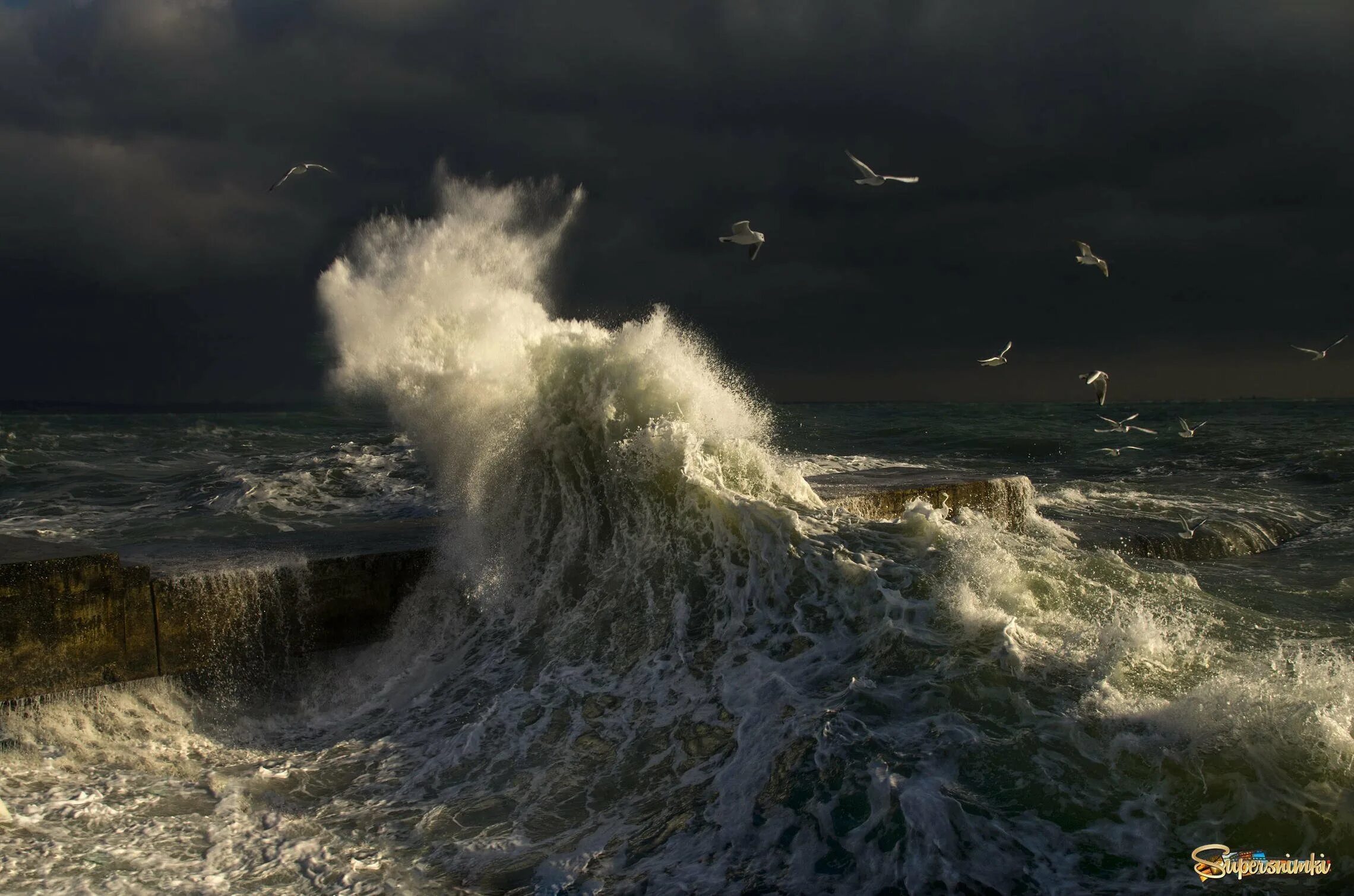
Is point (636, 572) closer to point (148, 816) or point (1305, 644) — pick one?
point (148, 816)

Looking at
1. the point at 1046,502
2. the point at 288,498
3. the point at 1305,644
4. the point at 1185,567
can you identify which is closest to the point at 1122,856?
the point at 1305,644

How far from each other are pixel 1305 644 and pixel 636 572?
4610mm

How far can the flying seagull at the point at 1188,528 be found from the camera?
36.9 ft

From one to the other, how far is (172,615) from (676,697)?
3.66 m

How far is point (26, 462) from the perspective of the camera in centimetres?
1989

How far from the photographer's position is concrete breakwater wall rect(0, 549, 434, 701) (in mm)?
5895

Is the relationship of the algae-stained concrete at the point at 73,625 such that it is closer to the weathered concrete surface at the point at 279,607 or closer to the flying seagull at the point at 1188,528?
the weathered concrete surface at the point at 279,607

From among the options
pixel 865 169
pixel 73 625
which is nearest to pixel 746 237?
pixel 865 169

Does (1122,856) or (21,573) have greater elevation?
(21,573)

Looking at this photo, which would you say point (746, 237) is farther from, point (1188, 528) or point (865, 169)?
point (1188, 528)

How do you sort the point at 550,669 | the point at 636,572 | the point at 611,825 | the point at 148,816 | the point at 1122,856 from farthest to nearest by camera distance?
the point at 636,572, the point at 550,669, the point at 148,816, the point at 611,825, the point at 1122,856
